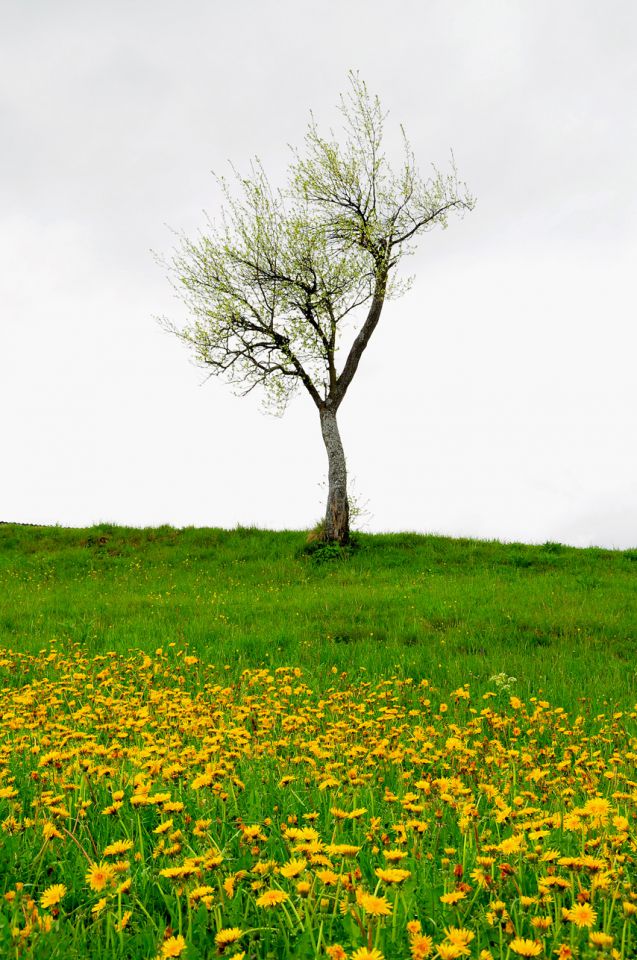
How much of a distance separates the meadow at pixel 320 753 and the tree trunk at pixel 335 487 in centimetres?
93

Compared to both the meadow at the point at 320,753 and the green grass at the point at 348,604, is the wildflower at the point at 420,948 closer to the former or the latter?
the meadow at the point at 320,753

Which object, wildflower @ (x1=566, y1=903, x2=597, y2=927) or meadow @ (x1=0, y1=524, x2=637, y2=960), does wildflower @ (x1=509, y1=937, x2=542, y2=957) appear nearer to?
meadow @ (x1=0, y1=524, x2=637, y2=960)

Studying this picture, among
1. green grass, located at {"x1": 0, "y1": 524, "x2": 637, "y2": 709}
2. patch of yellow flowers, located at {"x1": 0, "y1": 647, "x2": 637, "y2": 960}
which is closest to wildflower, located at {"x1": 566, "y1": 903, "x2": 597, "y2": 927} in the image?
patch of yellow flowers, located at {"x1": 0, "y1": 647, "x2": 637, "y2": 960}

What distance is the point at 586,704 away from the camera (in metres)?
8.05

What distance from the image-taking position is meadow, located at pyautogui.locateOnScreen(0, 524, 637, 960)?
8.00 feet

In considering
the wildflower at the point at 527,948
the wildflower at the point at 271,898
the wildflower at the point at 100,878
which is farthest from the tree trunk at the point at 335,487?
the wildflower at the point at 527,948

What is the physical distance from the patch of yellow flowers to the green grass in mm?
3192

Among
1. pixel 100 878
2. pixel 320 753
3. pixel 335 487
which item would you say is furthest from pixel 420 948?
pixel 335 487

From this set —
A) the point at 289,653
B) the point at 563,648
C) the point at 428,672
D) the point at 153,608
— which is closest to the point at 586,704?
the point at 428,672

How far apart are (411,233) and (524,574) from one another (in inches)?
437

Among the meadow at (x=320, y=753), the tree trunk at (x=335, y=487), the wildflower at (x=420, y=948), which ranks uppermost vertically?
the tree trunk at (x=335, y=487)

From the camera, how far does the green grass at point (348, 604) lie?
9.92m

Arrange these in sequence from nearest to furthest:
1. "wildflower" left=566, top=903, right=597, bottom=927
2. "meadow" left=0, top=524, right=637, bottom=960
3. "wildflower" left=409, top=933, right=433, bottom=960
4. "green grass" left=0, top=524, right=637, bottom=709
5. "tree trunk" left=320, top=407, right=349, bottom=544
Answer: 1. "wildflower" left=409, top=933, right=433, bottom=960
2. "wildflower" left=566, top=903, right=597, bottom=927
3. "meadow" left=0, top=524, right=637, bottom=960
4. "green grass" left=0, top=524, right=637, bottom=709
5. "tree trunk" left=320, top=407, right=349, bottom=544

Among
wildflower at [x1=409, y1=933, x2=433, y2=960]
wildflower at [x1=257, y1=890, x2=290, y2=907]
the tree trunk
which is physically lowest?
wildflower at [x1=257, y1=890, x2=290, y2=907]
